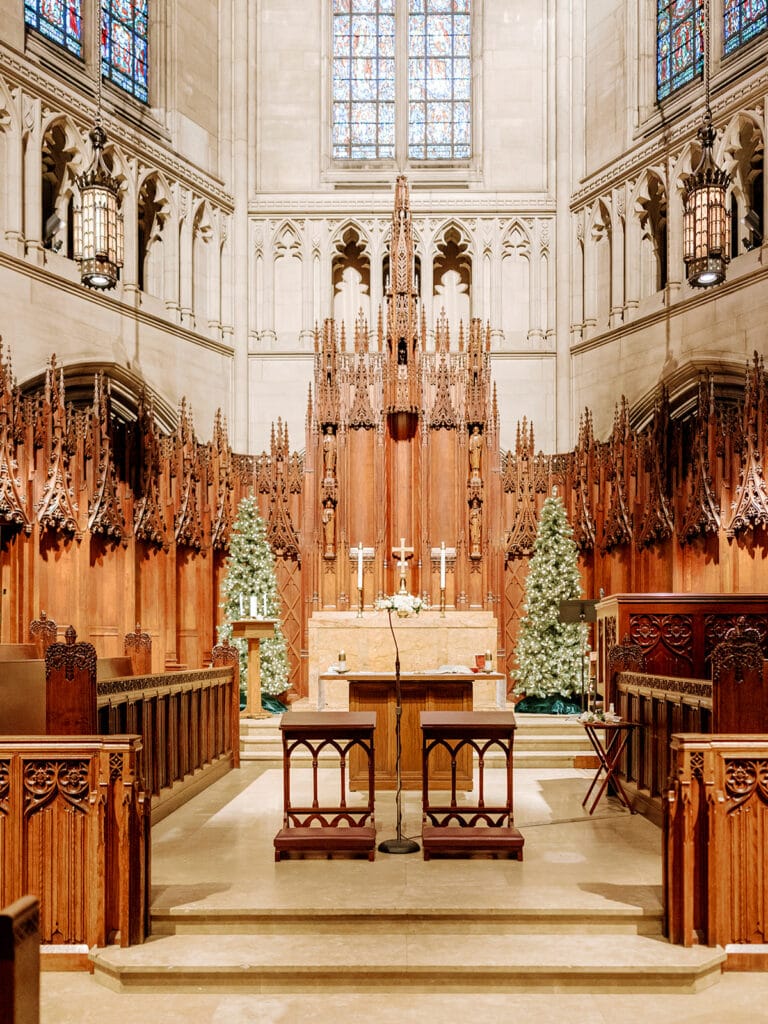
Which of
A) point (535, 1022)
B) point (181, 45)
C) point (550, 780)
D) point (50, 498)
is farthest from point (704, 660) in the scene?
point (181, 45)

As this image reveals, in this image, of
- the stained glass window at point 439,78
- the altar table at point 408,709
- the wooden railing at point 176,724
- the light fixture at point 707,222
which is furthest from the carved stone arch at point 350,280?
the altar table at point 408,709

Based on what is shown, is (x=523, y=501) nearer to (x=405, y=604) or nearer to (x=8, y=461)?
(x=405, y=604)

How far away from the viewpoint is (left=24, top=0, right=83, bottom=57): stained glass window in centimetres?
1372

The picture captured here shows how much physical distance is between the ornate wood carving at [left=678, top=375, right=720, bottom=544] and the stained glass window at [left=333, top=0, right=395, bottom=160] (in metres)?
8.03

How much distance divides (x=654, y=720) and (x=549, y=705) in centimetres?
582

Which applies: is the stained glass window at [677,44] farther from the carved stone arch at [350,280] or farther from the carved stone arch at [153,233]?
the carved stone arch at [153,233]

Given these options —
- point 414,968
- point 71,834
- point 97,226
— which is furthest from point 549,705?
point 71,834

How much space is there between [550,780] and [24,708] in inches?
201

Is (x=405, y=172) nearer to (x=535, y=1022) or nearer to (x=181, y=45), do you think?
(x=181, y=45)

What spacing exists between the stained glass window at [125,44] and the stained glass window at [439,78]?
4.66 m

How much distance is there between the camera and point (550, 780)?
9734mm

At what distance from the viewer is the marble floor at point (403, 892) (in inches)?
180

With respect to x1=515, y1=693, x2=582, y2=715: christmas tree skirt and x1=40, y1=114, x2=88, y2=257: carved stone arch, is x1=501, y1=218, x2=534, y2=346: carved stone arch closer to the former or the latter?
x1=515, y1=693, x2=582, y2=715: christmas tree skirt

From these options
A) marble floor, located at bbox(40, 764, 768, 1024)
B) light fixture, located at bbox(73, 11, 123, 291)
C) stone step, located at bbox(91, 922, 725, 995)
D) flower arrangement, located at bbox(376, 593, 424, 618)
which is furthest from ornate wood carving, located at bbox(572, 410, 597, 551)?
stone step, located at bbox(91, 922, 725, 995)
